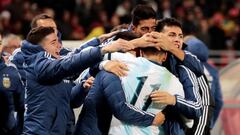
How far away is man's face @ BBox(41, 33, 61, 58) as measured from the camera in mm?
6297

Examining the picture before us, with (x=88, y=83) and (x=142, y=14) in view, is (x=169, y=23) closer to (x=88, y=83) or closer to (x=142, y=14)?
(x=142, y=14)

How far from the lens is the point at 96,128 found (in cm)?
592

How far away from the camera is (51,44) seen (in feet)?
20.8

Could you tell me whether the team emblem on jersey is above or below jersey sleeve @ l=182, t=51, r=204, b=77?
below

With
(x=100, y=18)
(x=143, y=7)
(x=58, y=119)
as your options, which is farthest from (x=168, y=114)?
(x=100, y=18)

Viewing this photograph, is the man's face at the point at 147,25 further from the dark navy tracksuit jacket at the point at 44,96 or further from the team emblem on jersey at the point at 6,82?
the team emblem on jersey at the point at 6,82

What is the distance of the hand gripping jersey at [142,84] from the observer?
5777mm

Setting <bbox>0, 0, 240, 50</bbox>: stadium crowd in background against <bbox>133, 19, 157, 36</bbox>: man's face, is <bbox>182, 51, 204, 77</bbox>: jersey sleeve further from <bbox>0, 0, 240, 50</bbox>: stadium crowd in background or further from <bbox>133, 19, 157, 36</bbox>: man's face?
<bbox>0, 0, 240, 50</bbox>: stadium crowd in background

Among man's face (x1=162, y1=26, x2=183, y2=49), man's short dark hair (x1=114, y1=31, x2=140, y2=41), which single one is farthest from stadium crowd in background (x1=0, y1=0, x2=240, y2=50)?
man's short dark hair (x1=114, y1=31, x2=140, y2=41)

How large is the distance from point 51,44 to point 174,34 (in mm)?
1117

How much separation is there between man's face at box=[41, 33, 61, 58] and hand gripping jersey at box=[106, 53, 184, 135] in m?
0.71

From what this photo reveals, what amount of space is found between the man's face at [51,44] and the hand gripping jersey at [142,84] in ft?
2.33

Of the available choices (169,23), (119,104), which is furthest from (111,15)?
(119,104)

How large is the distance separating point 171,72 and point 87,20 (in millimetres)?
12283
